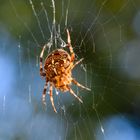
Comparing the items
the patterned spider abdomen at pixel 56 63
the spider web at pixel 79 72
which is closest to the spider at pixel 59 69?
the patterned spider abdomen at pixel 56 63

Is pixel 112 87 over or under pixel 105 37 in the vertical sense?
under

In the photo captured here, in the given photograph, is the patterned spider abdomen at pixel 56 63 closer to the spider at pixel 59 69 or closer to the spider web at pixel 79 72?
the spider at pixel 59 69

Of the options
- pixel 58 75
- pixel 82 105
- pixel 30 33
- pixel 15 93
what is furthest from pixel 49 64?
pixel 15 93

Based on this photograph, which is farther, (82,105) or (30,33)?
(30,33)

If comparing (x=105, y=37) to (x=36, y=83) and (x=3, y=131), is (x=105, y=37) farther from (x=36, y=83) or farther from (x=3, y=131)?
(x=3, y=131)

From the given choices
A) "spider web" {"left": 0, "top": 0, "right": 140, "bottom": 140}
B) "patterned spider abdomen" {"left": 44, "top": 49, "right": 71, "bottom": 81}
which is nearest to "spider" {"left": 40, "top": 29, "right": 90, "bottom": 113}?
"patterned spider abdomen" {"left": 44, "top": 49, "right": 71, "bottom": 81}

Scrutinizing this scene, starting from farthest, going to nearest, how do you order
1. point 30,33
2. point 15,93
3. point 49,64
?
point 15,93
point 30,33
point 49,64

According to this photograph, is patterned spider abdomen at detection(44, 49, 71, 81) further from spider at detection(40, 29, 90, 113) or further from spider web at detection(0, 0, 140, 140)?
spider web at detection(0, 0, 140, 140)
